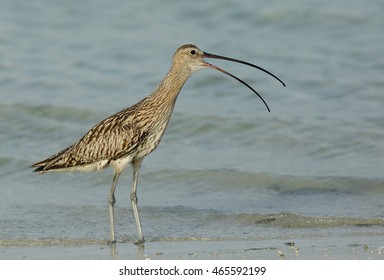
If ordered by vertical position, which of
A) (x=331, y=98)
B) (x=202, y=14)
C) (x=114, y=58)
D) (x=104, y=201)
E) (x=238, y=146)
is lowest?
(x=104, y=201)

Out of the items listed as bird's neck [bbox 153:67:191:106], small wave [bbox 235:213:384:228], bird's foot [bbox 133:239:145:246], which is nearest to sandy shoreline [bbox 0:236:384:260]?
bird's foot [bbox 133:239:145:246]

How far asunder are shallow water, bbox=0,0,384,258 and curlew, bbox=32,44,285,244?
62cm

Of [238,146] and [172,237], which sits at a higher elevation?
[238,146]

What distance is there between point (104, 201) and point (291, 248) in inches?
113

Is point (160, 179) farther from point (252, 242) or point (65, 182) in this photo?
point (252, 242)

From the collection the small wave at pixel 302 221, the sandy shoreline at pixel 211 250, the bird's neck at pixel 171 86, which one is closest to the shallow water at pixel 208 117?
the small wave at pixel 302 221

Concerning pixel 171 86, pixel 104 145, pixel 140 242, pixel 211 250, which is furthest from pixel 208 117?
pixel 211 250

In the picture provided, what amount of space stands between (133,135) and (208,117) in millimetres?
4623

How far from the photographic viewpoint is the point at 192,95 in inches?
642

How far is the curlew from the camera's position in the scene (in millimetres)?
10430

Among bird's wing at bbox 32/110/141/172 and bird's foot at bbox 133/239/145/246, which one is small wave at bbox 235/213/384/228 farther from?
bird's wing at bbox 32/110/141/172

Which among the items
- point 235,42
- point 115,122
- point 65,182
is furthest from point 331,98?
point 115,122

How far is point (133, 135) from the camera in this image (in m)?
10.4

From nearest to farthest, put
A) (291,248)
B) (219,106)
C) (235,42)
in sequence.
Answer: (291,248), (219,106), (235,42)
